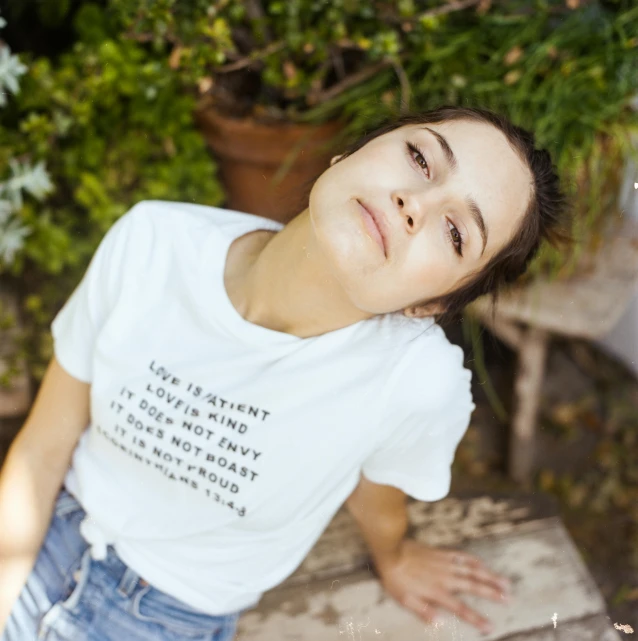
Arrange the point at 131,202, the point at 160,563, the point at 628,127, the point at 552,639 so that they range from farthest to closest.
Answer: the point at 131,202, the point at 628,127, the point at 552,639, the point at 160,563

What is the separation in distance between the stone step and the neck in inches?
21.3

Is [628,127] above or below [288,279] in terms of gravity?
below

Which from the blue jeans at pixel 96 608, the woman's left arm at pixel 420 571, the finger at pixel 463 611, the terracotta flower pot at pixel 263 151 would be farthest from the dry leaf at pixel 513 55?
the blue jeans at pixel 96 608

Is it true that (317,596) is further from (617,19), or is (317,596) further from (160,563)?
(617,19)

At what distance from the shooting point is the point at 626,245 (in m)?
1.98

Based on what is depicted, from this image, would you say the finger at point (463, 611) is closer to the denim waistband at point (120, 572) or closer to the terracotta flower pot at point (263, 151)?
the denim waistband at point (120, 572)

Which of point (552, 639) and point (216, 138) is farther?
point (216, 138)

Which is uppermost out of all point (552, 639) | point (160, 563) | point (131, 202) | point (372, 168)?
point (372, 168)

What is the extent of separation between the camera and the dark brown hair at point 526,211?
1.01 meters

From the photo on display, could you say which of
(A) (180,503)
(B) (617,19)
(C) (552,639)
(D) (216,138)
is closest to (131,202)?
(D) (216,138)

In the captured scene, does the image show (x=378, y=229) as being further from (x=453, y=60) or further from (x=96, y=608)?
(x=453, y=60)

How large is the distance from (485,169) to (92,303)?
648mm

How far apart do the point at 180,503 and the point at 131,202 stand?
1057mm

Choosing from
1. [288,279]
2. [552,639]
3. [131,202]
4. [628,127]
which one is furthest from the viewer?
[131,202]
